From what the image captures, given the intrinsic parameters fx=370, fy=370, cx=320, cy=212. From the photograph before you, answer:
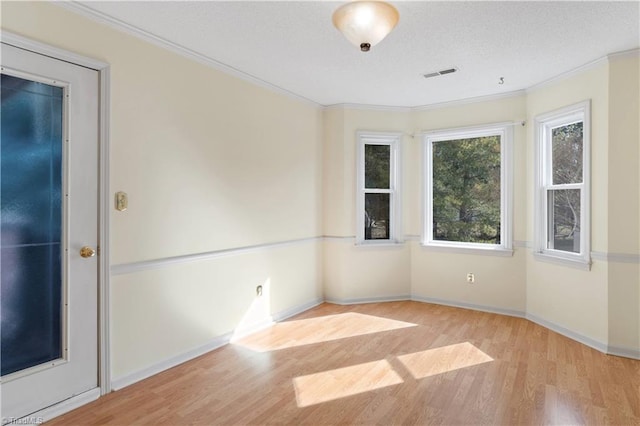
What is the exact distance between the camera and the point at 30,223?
7.40 feet

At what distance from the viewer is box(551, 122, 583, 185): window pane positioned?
3.67m

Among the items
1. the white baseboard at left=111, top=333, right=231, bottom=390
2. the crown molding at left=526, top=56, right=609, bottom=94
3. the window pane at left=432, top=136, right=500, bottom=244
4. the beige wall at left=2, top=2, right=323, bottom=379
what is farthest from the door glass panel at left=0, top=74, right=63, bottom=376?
the crown molding at left=526, top=56, right=609, bottom=94

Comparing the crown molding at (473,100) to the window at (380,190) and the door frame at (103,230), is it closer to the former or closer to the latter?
the window at (380,190)

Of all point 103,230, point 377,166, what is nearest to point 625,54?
point 377,166

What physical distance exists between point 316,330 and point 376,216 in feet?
6.07

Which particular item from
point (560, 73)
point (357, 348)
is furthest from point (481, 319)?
point (560, 73)

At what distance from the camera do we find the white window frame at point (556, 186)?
3.46 meters

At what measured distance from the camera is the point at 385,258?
500 cm

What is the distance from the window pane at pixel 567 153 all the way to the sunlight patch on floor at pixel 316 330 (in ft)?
7.26

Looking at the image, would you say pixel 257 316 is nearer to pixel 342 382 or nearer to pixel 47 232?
pixel 342 382

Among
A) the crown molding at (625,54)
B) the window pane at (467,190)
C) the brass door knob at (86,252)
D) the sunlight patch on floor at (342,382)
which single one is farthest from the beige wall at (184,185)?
the crown molding at (625,54)

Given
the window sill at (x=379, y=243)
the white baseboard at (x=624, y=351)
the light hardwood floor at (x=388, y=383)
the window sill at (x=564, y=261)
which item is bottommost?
the light hardwood floor at (x=388, y=383)

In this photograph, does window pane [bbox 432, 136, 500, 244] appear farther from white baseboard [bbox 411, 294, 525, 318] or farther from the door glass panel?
the door glass panel

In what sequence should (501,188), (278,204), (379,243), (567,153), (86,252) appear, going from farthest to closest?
(379,243), (501,188), (278,204), (567,153), (86,252)
